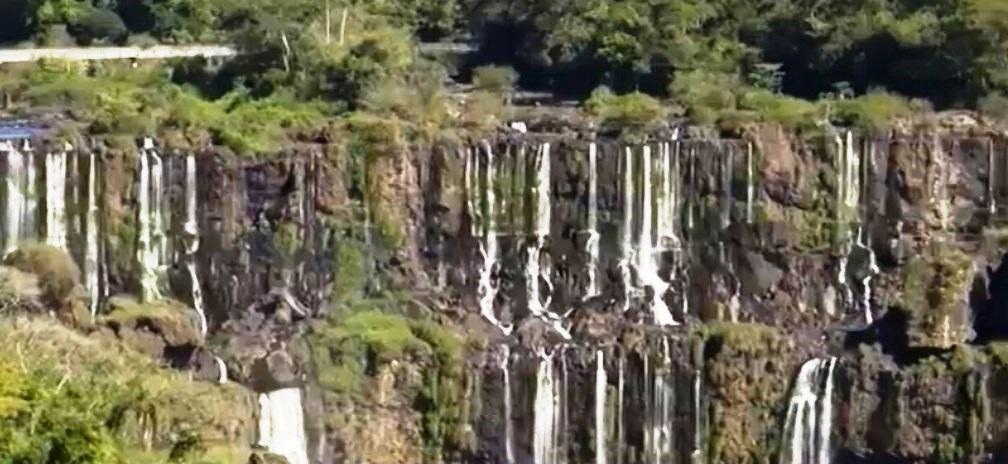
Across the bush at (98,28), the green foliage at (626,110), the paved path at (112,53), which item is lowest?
the green foliage at (626,110)

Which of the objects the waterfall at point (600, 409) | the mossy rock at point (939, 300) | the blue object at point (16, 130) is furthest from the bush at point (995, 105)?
the blue object at point (16, 130)

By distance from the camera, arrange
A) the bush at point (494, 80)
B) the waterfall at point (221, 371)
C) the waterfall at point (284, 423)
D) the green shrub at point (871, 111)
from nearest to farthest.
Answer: the waterfall at point (221, 371) → the waterfall at point (284, 423) → the green shrub at point (871, 111) → the bush at point (494, 80)

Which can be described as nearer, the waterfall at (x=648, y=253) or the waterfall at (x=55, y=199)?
the waterfall at (x=55, y=199)

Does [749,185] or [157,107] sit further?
[157,107]

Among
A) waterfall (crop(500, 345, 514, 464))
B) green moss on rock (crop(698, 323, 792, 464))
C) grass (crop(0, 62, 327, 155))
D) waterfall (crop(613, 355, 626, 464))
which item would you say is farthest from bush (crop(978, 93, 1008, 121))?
waterfall (crop(500, 345, 514, 464))

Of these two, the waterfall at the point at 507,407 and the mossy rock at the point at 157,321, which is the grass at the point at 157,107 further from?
the waterfall at the point at 507,407

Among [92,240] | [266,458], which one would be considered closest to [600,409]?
[266,458]

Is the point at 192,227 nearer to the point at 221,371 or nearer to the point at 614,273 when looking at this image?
the point at 221,371
